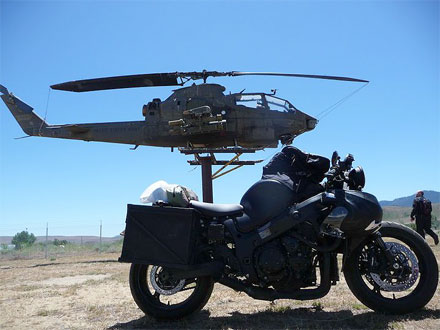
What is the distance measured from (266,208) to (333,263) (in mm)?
880

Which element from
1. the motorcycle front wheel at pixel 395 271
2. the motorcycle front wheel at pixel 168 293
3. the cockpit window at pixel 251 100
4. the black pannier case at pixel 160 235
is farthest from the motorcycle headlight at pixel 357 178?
the cockpit window at pixel 251 100

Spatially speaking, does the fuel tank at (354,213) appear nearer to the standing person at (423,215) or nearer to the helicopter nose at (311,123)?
the standing person at (423,215)

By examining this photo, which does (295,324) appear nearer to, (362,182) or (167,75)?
(362,182)

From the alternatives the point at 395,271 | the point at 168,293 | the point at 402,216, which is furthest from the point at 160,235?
the point at 402,216

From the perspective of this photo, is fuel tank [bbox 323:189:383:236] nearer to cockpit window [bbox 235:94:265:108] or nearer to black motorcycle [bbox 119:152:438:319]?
black motorcycle [bbox 119:152:438:319]

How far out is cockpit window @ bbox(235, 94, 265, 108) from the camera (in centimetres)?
1231

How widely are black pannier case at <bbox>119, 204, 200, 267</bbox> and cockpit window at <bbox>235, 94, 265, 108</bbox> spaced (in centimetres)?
865

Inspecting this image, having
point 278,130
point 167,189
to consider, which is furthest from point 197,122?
point 167,189

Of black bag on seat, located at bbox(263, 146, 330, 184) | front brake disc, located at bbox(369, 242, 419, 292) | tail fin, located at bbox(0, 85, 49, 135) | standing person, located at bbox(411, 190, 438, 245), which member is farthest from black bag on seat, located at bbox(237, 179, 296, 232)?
tail fin, located at bbox(0, 85, 49, 135)

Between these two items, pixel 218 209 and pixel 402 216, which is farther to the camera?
pixel 402 216

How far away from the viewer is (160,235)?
4098mm

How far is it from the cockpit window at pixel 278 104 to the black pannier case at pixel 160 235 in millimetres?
8839

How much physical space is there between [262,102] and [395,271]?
9225 millimetres

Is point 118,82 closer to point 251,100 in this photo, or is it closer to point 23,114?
point 251,100
